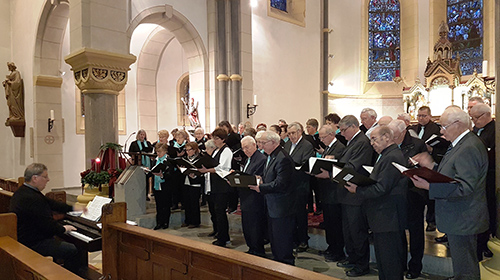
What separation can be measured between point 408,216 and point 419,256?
0.39 meters

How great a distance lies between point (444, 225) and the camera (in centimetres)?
289

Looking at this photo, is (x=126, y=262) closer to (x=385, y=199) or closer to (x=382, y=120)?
(x=385, y=199)

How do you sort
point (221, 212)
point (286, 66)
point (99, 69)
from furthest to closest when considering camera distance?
1. point (286, 66)
2. point (99, 69)
3. point (221, 212)

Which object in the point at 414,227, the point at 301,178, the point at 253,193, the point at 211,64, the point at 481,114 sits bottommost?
the point at 414,227

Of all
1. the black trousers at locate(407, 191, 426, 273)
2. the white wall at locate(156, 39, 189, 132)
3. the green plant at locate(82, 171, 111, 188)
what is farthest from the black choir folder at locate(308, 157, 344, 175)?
the white wall at locate(156, 39, 189, 132)

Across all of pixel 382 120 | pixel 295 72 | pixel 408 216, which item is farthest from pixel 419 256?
pixel 295 72

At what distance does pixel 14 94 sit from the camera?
10.6 m

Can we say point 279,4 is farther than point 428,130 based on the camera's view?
Yes

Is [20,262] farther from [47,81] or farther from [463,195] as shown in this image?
[47,81]

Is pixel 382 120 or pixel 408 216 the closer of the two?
pixel 408 216

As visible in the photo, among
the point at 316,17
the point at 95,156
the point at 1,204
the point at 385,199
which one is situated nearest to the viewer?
the point at 385,199

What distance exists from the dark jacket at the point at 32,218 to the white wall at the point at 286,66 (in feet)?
25.3

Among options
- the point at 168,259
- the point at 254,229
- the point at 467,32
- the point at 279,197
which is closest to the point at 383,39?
the point at 467,32

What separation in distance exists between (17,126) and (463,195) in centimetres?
1120
